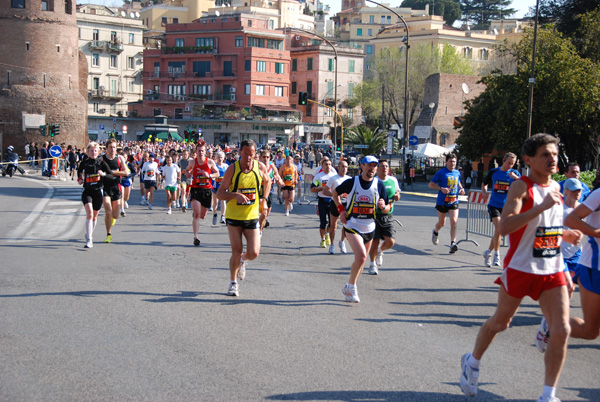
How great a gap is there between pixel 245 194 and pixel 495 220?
506 centimetres

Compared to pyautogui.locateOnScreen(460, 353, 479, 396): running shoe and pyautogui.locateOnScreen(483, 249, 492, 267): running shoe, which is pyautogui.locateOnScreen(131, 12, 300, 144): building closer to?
pyautogui.locateOnScreen(483, 249, 492, 267): running shoe

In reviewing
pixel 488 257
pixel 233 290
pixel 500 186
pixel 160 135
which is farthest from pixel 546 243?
pixel 160 135

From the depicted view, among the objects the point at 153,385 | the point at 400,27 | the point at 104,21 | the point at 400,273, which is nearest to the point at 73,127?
the point at 104,21

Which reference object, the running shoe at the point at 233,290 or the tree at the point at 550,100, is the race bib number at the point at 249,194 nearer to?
the running shoe at the point at 233,290

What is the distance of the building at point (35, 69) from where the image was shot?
176ft

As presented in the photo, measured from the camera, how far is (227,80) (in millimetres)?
85812

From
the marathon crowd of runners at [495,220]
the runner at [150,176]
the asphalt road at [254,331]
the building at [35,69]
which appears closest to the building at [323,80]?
the building at [35,69]

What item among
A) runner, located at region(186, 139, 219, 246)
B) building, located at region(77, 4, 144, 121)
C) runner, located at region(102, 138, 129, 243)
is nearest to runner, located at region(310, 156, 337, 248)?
runner, located at region(186, 139, 219, 246)

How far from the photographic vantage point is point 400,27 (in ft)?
347

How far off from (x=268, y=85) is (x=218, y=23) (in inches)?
402

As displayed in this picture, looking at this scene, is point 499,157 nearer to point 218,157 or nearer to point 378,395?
point 218,157

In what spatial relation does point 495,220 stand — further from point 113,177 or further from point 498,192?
point 113,177

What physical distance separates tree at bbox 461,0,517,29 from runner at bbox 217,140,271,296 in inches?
4722

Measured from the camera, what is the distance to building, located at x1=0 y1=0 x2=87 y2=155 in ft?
176
